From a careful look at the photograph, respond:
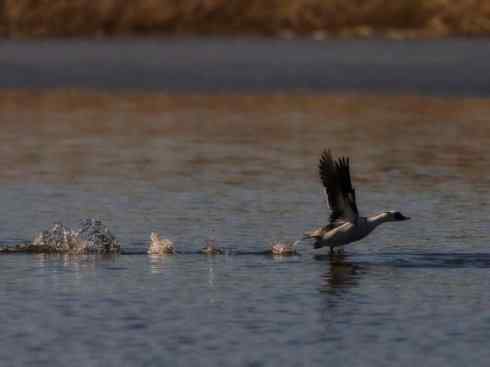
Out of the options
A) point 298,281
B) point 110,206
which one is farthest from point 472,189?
point 298,281

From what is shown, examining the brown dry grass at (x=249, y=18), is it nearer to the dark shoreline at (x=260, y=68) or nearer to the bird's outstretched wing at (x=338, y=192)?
the dark shoreline at (x=260, y=68)

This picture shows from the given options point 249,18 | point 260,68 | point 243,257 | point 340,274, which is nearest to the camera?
point 340,274

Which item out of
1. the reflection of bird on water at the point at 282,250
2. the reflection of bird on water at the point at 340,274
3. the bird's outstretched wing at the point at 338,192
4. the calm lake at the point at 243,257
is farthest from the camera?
the reflection of bird on water at the point at 282,250

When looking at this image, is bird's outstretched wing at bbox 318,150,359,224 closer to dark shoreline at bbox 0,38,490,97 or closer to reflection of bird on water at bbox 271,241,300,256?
reflection of bird on water at bbox 271,241,300,256

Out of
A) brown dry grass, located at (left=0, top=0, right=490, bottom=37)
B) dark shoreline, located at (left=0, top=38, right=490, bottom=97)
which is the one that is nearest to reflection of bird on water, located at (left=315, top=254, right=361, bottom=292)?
dark shoreline, located at (left=0, top=38, right=490, bottom=97)

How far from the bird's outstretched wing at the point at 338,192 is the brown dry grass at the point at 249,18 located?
534 feet

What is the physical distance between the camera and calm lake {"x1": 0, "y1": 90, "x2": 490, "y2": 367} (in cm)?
1788

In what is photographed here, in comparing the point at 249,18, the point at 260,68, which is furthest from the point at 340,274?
the point at 249,18

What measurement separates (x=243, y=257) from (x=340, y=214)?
62.3 inches

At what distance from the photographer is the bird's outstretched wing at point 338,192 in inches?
906

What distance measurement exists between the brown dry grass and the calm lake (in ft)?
463

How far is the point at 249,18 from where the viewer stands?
19625cm

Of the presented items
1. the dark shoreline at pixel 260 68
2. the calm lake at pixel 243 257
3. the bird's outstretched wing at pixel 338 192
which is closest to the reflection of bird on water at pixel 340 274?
the calm lake at pixel 243 257

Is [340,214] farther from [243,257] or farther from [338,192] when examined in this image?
[243,257]
